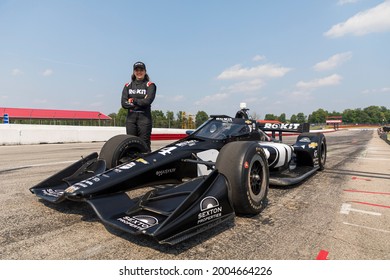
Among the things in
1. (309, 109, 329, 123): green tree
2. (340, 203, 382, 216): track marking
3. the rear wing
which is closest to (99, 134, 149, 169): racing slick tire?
(340, 203, 382, 216): track marking

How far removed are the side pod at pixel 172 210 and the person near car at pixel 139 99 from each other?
232cm

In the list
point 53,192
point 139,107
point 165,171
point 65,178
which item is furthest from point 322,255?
point 139,107

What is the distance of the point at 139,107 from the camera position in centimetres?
488

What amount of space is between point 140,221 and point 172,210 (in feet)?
1.03

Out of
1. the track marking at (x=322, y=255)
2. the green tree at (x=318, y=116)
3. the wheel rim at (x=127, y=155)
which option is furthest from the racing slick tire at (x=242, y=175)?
the green tree at (x=318, y=116)

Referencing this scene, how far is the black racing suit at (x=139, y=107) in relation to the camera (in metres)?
4.89

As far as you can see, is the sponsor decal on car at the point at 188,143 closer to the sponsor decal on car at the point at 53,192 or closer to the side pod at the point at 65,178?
the side pod at the point at 65,178

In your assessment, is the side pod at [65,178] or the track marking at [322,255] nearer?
the track marking at [322,255]

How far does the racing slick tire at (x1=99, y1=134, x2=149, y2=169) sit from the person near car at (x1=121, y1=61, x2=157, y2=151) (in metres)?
0.89

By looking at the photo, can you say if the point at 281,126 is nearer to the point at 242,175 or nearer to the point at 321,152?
the point at 321,152

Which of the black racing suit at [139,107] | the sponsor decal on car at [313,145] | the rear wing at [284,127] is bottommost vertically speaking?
the sponsor decal on car at [313,145]

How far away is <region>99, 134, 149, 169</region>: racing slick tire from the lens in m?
3.76
